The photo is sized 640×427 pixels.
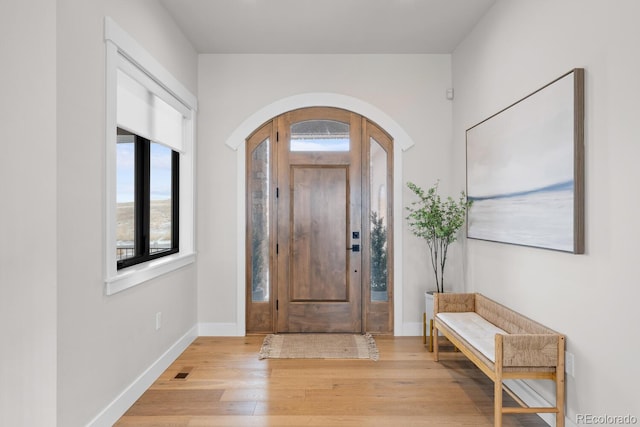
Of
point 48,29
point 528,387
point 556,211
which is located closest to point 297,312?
point 528,387

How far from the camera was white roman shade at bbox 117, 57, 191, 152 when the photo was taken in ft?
8.61

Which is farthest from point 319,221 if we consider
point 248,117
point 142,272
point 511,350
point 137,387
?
point 511,350

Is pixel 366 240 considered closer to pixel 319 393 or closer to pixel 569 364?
pixel 319 393

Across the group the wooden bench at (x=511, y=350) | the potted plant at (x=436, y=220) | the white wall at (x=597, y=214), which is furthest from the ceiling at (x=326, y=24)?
the wooden bench at (x=511, y=350)

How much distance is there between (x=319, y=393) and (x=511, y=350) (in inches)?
51.3

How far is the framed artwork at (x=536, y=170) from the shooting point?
2133 millimetres

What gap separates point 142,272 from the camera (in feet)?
9.13

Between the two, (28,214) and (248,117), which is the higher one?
(248,117)

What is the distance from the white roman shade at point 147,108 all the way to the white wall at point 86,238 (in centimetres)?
26

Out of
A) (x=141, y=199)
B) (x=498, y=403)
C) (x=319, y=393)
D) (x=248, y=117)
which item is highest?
(x=248, y=117)

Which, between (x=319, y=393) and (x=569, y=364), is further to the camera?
(x=319, y=393)

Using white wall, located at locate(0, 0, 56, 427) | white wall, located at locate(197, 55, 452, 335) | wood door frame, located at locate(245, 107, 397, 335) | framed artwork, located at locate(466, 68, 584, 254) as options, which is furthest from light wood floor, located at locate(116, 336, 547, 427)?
framed artwork, located at locate(466, 68, 584, 254)

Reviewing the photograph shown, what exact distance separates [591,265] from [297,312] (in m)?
2.76

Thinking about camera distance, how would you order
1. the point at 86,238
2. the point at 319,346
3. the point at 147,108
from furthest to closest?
the point at 319,346 → the point at 147,108 → the point at 86,238
